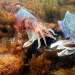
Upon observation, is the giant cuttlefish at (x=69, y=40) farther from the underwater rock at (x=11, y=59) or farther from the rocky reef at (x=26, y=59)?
the underwater rock at (x=11, y=59)

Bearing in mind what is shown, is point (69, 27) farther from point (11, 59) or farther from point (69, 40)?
point (11, 59)

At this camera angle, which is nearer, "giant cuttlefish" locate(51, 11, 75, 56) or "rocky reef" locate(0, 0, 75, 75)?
"giant cuttlefish" locate(51, 11, 75, 56)

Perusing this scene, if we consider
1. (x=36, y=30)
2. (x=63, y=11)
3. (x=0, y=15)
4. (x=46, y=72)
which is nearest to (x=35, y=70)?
(x=46, y=72)

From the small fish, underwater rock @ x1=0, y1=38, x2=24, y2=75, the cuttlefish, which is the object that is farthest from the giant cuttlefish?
underwater rock @ x1=0, y1=38, x2=24, y2=75

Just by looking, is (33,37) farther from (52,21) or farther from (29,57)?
(52,21)

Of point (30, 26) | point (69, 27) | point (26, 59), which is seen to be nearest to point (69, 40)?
point (69, 27)

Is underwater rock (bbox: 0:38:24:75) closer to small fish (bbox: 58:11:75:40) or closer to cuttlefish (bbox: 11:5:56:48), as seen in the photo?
cuttlefish (bbox: 11:5:56:48)

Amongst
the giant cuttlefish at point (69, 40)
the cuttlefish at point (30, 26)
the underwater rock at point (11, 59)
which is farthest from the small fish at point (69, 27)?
the underwater rock at point (11, 59)

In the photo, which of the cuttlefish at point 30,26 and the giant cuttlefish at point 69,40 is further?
the cuttlefish at point 30,26
